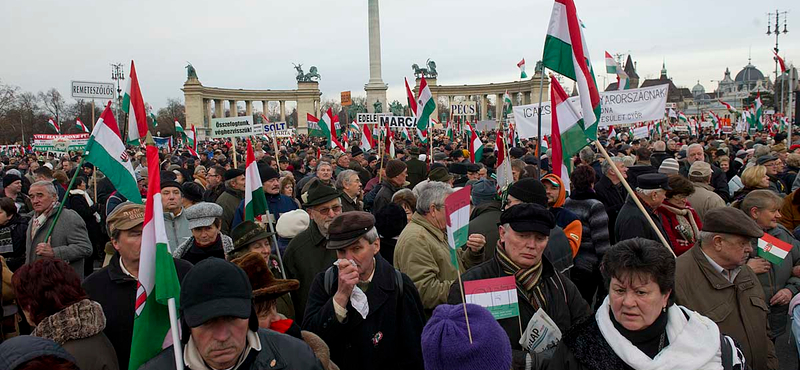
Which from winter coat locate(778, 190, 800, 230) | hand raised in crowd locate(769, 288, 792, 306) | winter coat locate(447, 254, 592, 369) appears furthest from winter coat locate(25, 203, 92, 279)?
winter coat locate(778, 190, 800, 230)

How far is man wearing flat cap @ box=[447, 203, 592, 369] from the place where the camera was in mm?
3164

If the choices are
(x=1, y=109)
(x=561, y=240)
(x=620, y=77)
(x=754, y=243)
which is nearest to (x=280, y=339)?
(x=561, y=240)

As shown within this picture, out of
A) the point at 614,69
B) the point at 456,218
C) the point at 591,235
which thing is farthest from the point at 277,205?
the point at 614,69

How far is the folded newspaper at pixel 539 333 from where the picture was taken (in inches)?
120

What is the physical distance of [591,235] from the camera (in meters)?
5.76

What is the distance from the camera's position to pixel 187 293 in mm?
2363

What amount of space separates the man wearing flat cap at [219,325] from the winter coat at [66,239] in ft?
12.8

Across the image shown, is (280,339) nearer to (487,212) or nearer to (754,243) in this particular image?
(487,212)

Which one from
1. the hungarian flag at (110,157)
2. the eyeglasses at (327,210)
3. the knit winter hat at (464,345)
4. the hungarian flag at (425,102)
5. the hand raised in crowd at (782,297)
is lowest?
the hand raised in crowd at (782,297)

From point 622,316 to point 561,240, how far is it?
181 centimetres

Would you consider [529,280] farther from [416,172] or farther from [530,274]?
[416,172]

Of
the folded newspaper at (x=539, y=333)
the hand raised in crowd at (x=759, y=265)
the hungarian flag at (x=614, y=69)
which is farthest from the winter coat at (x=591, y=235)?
the hungarian flag at (x=614, y=69)

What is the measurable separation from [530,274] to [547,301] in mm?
169

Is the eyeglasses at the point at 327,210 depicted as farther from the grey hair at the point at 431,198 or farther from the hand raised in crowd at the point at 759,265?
the hand raised in crowd at the point at 759,265
